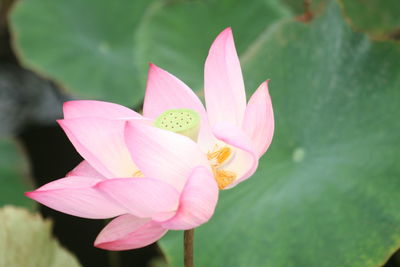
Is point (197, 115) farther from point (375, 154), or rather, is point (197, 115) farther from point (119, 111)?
point (375, 154)

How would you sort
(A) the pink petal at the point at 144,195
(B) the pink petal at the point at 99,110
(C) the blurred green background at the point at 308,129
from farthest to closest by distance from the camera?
(C) the blurred green background at the point at 308,129 < (B) the pink petal at the point at 99,110 < (A) the pink petal at the point at 144,195

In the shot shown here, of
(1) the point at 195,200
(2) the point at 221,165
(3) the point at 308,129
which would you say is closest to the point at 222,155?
(2) the point at 221,165

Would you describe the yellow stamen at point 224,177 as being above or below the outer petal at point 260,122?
below

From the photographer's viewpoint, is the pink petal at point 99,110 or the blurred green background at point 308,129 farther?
the blurred green background at point 308,129

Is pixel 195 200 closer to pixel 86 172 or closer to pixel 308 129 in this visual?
pixel 86 172

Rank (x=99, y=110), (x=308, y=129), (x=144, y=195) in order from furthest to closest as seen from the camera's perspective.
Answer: (x=308, y=129) < (x=99, y=110) < (x=144, y=195)

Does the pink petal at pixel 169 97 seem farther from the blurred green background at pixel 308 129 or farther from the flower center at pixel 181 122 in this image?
the blurred green background at pixel 308 129

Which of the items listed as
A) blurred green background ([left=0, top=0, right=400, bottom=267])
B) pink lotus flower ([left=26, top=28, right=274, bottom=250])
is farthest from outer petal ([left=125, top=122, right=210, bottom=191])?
blurred green background ([left=0, top=0, right=400, bottom=267])

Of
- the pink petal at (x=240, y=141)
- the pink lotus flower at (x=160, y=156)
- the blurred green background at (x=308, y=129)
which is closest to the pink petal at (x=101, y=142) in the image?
the pink lotus flower at (x=160, y=156)
